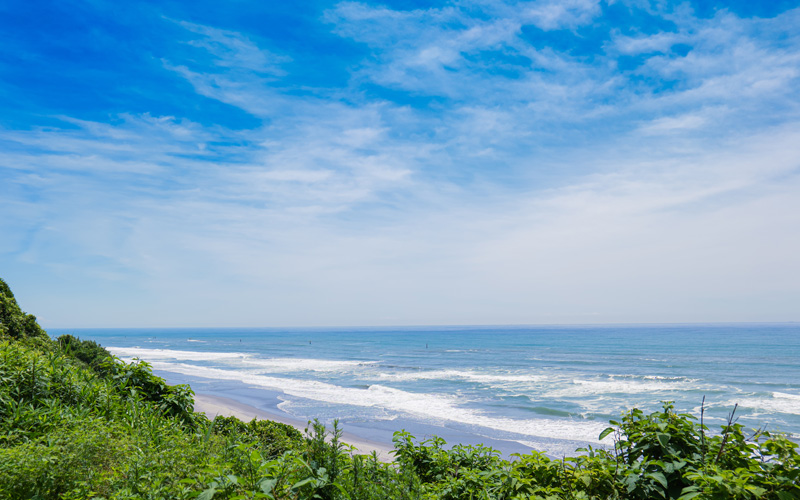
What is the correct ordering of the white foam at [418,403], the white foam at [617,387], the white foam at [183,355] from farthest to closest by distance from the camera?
the white foam at [183,355], the white foam at [617,387], the white foam at [418,403]

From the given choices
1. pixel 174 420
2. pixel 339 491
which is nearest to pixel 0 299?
pixel 174 420

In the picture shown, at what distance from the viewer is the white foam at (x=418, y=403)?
75.4ft

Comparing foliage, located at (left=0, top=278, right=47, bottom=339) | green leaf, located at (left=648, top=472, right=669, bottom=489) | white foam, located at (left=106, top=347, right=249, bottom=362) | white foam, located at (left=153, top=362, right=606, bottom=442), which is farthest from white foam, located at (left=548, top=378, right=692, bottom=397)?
white foam, located at (left=106, top=347, right=249, bottom=362)

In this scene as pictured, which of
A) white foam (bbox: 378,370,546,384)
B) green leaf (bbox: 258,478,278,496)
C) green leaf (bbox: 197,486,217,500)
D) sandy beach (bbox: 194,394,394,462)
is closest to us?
green leaf (bbox: 197,486,217,500)

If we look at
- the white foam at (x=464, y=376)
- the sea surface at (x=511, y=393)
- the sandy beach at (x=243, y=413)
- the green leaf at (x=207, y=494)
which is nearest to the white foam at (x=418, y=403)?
the sea surface at (x=511, y=393)

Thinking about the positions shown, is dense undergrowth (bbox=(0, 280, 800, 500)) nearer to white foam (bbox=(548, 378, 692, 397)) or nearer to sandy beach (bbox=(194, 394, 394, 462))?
sandy beach (bbox=(194, 394, 394, 462))

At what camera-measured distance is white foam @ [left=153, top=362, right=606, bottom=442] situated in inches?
905

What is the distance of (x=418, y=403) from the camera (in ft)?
99.7

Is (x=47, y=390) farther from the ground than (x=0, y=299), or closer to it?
closer to it

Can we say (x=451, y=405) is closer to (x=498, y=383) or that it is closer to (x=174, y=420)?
(x=498, y=383)

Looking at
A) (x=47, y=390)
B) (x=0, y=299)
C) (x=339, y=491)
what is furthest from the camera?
(x=0, y=299)

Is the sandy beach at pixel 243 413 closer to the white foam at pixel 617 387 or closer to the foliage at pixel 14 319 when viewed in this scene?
the foliage at pixel 14 319

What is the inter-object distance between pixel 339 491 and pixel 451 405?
2832 centimetres

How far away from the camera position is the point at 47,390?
18.6ft
